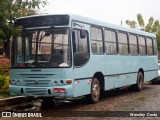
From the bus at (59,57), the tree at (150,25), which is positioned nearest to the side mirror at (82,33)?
the bus at (59,57)

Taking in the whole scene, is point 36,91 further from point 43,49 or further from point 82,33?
point 82,33

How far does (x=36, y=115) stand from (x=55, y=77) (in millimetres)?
1337

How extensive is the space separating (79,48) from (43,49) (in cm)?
125

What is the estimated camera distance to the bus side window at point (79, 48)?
11.5 m

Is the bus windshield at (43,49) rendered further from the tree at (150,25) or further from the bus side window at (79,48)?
the tree at (150,25)

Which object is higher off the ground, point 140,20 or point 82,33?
point 140,20

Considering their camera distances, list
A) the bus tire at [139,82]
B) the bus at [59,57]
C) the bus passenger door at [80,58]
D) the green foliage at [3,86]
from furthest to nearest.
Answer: the bus tire at [139,82] → the green foliage at [3,86] → the bus passenger door at [80,58] → the bus at [59,57]

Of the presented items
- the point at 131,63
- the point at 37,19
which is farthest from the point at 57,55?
the point at 131,63

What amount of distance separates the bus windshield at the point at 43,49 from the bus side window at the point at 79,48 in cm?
34

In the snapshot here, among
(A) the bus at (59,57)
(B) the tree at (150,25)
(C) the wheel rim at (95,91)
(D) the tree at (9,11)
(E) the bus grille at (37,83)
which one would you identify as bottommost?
(C) the wheel rim at (95,91)

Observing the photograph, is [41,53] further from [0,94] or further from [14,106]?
[0,94]

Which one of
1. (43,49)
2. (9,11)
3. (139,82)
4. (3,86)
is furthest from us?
(139,82)

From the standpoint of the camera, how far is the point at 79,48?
11.9m

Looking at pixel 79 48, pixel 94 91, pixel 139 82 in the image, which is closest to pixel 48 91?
pixel 79 48
